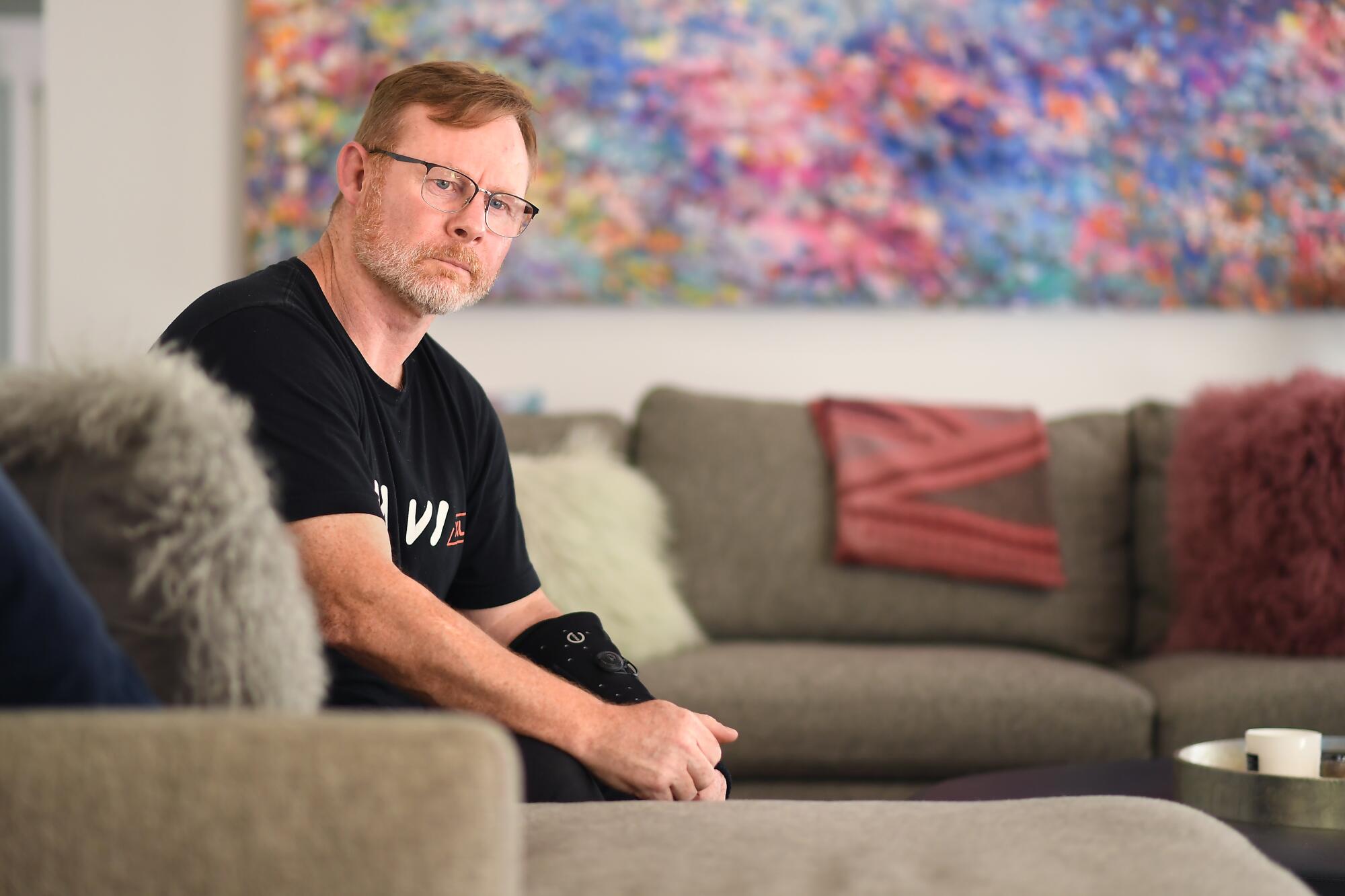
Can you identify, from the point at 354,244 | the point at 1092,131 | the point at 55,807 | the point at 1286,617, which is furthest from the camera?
the point at 1092,131

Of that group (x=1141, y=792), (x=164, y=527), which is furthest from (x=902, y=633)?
(x=164, y=527)

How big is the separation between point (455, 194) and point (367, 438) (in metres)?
0.38

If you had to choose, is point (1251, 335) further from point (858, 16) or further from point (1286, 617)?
point (858, 16)

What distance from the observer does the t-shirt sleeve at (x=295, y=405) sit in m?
1.23

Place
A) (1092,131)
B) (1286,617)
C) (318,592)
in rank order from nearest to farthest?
(318,592), (1286,617), (1092,131)

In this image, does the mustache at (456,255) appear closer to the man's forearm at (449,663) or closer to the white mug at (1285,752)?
the man's forearm at (449,663)

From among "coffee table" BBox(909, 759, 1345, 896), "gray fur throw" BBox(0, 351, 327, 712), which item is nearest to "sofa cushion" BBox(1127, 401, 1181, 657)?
"coffee table" BBox(909, 759, 1345, 896)

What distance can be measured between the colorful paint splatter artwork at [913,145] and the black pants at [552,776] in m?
2.02

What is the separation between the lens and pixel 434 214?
1.59 m

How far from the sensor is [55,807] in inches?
23.5

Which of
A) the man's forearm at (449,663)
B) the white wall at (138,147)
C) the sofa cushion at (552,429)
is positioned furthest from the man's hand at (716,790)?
the white wall at (138,147)

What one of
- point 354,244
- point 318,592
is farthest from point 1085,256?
point 318,592

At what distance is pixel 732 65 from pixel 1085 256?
1.03m

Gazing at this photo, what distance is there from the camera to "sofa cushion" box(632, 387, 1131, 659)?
8.73 ft
